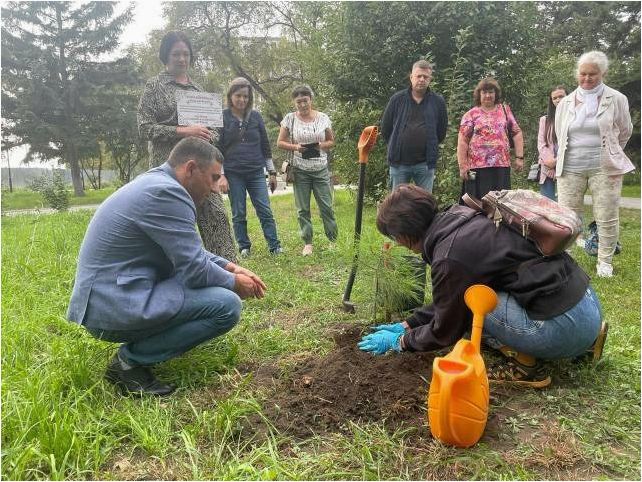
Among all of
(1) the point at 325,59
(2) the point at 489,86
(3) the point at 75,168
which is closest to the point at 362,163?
(2) the point at 489,86

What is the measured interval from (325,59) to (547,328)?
7358 mm

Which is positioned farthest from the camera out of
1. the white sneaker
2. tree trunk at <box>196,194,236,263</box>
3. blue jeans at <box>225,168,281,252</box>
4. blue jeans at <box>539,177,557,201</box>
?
blue jeans at <box>539,177,557,201</box>

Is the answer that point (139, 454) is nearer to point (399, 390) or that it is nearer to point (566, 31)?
point (399, 390)

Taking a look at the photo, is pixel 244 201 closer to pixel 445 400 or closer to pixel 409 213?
pixel 409 213

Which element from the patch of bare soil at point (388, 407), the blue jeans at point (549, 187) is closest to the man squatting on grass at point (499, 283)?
the patch of bare soil at point (388, 407)

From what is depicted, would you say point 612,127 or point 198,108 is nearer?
point 198,108

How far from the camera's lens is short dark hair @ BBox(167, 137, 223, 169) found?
7.80 ft

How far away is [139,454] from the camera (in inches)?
75.6

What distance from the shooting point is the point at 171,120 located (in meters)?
3.85

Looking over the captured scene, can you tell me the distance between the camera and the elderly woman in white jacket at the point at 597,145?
4.29 m

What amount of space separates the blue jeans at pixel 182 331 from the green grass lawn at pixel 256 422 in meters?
0.18

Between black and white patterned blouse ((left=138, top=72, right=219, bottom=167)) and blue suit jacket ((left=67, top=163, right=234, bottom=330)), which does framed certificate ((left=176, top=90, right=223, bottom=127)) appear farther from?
blue suit jacket ((left=67, top=163, right=234, bottom=330))

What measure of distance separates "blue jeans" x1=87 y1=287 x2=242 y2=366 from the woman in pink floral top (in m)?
3.38

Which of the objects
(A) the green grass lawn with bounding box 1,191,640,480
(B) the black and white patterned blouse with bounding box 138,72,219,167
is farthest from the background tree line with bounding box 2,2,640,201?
(A) the green grass lawn with bounding box 1,191,640,480
